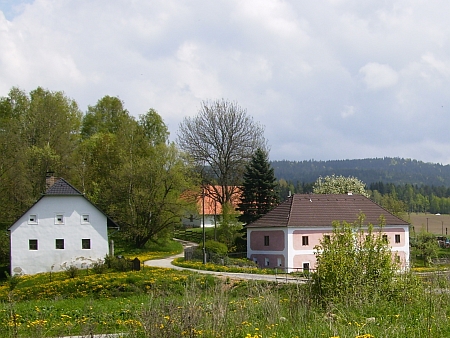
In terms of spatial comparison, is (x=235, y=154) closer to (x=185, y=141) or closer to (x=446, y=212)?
(x=185, y=141)

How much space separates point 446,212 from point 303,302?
154 metres

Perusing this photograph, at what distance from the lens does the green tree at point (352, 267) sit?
13055 millimetres

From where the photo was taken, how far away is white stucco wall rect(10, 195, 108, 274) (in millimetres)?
40375

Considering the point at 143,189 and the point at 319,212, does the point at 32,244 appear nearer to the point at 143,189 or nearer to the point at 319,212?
the point at 143,189

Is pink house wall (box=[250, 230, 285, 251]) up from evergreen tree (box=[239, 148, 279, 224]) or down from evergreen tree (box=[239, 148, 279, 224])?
down

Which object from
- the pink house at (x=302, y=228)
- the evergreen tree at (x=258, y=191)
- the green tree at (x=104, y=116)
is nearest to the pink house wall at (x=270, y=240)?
the pink house at (x=302, y=228)

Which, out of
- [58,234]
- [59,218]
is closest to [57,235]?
[58,234]

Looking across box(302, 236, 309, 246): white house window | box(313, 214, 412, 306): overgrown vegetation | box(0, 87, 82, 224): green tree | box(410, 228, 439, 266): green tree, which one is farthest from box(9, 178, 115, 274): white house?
box(410, 228, 439, 266): green tree

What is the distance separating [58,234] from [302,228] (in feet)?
59.6

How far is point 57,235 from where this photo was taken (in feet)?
135

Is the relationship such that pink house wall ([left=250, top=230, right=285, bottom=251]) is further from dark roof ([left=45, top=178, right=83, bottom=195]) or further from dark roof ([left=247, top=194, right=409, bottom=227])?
dark roof ([left=45, top=178, right=83, bottom=195])

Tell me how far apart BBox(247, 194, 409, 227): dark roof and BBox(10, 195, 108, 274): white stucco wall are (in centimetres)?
1232

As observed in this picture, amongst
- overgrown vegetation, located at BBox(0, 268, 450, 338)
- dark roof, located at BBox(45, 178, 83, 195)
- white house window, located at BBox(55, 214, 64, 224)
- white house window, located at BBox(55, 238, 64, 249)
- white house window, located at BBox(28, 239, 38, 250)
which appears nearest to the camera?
overgrown vegetation, located at BBox(0, 268, 450, 338)

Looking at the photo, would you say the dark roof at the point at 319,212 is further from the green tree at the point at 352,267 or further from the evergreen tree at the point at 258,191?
the green tree at the point at 352,267
